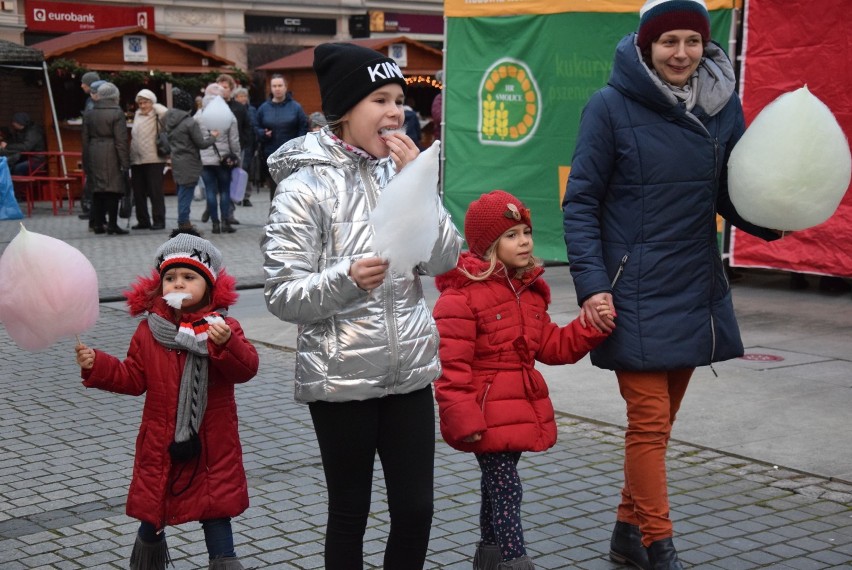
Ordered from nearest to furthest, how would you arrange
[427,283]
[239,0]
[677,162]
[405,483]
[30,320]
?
1. [405,483]
2. [30,320]
3. [677,162]
4. [427,283]
5. [239,0]

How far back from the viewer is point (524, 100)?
456 inches

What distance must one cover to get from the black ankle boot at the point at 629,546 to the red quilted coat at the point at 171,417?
4.58 feet

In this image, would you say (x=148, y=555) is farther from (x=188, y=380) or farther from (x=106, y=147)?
(x=106, y=147)

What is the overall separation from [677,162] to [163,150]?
1284cm

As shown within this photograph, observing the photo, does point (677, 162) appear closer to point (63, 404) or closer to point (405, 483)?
point (405, 483)

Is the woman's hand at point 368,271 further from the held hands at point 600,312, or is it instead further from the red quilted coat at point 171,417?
the held hands at point 600,312

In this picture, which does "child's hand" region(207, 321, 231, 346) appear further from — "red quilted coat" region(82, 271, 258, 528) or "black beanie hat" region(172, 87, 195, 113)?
"black beanie hat" region(172, 87, 195, 113)

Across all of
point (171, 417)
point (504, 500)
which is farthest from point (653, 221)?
point (171, 417)

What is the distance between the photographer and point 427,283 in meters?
11.5

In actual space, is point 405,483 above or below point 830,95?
below

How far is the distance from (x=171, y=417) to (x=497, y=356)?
114cm

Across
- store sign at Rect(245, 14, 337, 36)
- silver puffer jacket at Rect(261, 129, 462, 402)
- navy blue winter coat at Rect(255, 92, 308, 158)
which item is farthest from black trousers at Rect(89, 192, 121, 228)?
store sign at Rect(245, 14, 337, 36)

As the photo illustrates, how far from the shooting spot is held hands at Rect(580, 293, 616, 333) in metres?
4.18

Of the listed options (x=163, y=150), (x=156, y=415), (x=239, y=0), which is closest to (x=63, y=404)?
(x=156, y=415)
